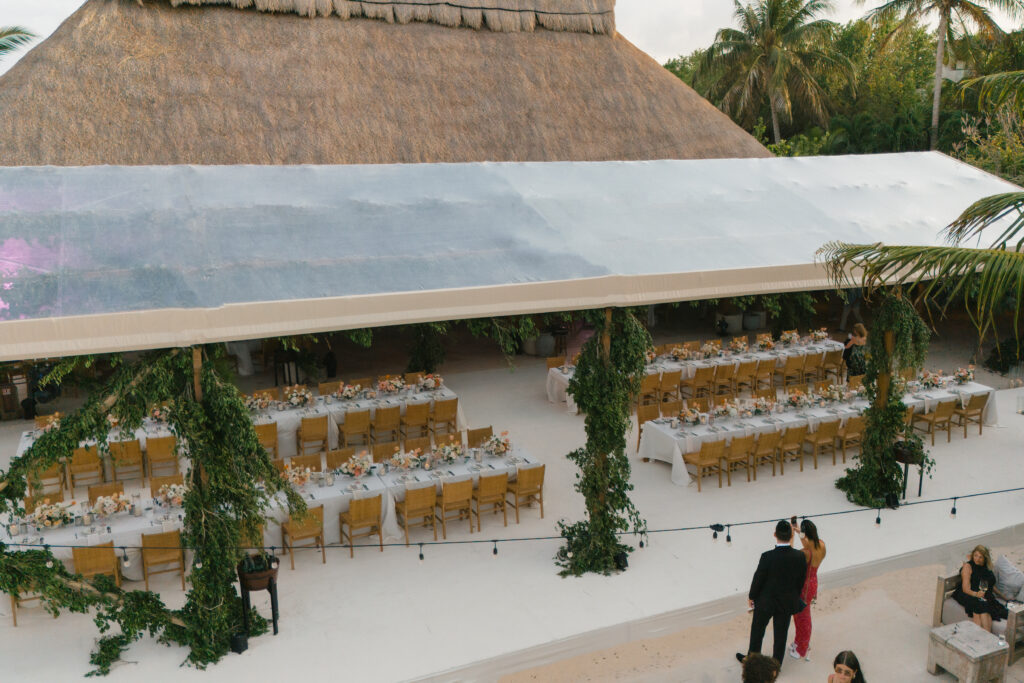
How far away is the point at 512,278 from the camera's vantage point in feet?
30.9

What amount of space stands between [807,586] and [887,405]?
441 cm

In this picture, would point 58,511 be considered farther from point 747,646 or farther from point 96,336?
point 747,646

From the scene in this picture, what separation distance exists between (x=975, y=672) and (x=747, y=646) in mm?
2109

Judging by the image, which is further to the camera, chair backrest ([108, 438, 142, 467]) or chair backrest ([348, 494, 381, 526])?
chair backrest ([108, 438, 142, 467])

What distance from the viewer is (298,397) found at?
1447 cm

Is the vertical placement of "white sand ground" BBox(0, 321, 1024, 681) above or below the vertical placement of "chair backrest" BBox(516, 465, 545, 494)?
below

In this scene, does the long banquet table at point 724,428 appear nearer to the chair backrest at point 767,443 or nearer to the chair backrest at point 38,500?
the chair backrest at point 767,443

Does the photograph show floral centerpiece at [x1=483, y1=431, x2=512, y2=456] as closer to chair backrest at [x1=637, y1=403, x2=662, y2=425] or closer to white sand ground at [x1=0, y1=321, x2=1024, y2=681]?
white sand ground at [x1=0, y1=321, x2=1024, y2=681]

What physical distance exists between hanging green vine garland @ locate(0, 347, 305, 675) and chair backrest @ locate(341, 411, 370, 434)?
5.74 meters

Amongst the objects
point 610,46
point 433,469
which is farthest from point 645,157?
point 433,469

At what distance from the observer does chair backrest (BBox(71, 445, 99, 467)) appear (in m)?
12.0

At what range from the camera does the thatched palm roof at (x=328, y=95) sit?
1850 centimetres

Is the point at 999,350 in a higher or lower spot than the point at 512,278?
lower

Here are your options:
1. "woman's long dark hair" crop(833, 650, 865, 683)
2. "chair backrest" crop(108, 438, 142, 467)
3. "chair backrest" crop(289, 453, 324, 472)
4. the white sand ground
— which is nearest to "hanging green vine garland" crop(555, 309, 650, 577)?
the white sand ground
